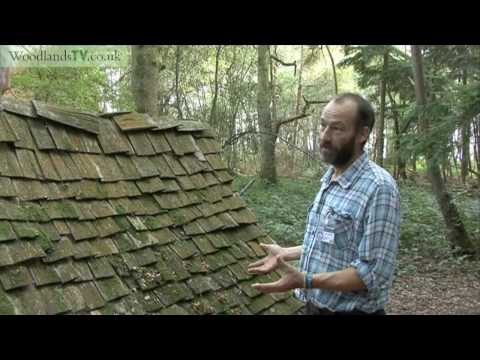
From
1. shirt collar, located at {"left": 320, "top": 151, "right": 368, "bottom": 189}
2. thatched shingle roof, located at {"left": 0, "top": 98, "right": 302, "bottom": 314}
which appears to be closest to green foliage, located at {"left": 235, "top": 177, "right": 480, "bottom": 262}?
thatched shingle roof, located at {"left": 0, "top": 98, "right": 302, "bottom": 314}

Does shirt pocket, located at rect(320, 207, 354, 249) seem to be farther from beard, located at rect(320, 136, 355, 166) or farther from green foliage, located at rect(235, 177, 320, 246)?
green foliage, located at rect(235, 177, 320, 246)

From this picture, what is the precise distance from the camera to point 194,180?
3.79m

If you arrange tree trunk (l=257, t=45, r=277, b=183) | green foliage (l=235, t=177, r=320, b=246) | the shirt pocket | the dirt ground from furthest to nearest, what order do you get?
1. tree trunk (l=257, t=45, r=277, b=183)
2. green foliage (l=235, t=177, r=320, b=246)
3. the dirt ground
4. the shirt pocket

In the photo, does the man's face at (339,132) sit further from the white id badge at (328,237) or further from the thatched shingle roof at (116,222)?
the thatched shingle roof at (116,222)

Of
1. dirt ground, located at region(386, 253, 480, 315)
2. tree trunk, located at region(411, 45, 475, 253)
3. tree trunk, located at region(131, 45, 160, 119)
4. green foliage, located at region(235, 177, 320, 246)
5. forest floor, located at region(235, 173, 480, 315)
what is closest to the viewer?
dirt ground, located at region(386, 253, 480, 315)

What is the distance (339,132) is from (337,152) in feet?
0.32

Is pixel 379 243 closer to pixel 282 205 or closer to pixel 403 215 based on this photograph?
pixel 282 205

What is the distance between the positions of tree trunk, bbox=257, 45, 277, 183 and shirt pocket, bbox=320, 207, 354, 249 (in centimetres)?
1168

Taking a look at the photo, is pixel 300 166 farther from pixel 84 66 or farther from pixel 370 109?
pixel 370 109

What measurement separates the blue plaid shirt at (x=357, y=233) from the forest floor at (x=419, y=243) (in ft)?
15.7

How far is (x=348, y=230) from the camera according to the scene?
6.54 ft

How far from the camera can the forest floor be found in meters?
6.87

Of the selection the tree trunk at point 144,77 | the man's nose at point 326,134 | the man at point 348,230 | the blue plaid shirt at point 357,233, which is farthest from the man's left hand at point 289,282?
the tree trunk at point 144,77
